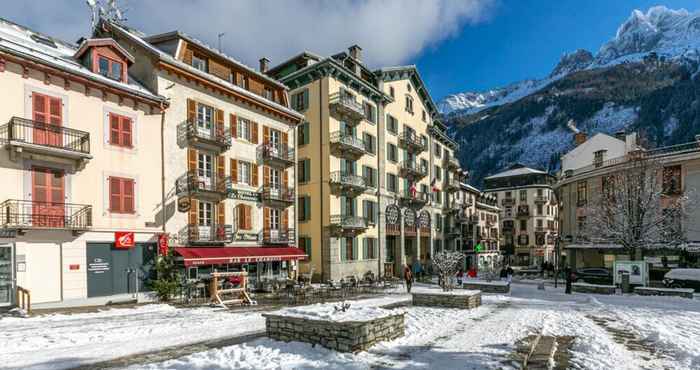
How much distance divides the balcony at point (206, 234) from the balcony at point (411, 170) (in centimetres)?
2319

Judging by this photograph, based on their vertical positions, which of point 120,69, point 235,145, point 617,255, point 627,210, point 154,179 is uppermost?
point 120,69

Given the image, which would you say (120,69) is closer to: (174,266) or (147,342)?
(174,266)

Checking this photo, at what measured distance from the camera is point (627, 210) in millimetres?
32469

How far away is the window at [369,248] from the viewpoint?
3819 cm

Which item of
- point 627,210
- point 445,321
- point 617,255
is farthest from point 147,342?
point 617,255

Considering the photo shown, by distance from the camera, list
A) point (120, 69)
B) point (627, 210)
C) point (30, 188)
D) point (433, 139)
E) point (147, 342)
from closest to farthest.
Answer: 1. point (147, 342)
2. point (30, 188)
3. point (120, 69)
4. point (627, 210)
5. point (433, 139)

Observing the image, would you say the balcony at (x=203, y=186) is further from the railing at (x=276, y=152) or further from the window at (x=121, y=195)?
the railing at (x=276, y=152)

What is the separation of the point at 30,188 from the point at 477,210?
6644 centimetres

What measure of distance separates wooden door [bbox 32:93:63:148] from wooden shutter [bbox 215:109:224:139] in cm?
880

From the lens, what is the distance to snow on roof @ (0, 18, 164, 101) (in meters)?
17.8

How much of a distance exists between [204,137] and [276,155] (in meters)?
6.60

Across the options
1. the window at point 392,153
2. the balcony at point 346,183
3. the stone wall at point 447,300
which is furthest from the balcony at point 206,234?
the window at point 392,153

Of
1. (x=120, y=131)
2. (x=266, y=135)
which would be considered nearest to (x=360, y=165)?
(x=266, y=135)

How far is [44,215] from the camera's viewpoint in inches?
698
